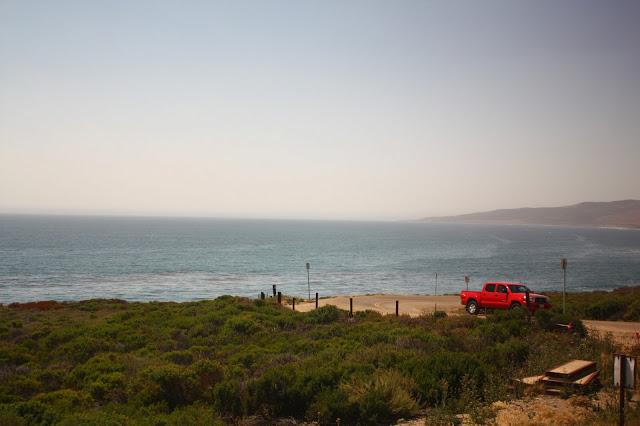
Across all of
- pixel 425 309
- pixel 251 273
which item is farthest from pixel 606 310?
pixel 251 273

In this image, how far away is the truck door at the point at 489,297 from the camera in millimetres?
25875

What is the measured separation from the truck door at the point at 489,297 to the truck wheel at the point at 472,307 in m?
0.39

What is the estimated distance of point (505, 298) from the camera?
25453mm

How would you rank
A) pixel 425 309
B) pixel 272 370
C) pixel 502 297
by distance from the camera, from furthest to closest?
pixel 425 309 → pixel 502 297 → pixel 272 370

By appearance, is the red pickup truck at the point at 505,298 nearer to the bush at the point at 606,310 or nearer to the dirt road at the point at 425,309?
the dirt road at the point at 425,309

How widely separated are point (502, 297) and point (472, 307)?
1746 mm

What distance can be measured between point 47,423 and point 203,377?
3.70 metres

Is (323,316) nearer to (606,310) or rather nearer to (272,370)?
(272,370)

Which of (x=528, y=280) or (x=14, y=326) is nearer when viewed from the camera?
(x=14, y=326)

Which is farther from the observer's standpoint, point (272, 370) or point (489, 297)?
point (489, 297)

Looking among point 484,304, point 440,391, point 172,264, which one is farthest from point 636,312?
point 172,264

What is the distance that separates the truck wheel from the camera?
1035 inches

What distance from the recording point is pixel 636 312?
26234mm

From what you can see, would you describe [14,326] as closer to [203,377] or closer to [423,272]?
[203,377]
